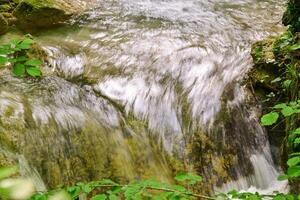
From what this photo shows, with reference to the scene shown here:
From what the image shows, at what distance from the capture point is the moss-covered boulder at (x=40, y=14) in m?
6.91

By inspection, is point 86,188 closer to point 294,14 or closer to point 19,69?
point 19,69

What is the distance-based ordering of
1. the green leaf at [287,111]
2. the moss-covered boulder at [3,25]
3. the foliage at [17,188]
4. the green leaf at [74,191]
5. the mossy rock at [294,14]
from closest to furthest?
the foliage at [17,188] → the green leaf at [74,191] → the green leaf at [287,111] → the mossy rock at [294,14] → the moss-covered boulder at [3,25]

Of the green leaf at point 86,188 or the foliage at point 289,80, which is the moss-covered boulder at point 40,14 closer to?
the foliage at point 289,80

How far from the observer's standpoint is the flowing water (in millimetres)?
3598

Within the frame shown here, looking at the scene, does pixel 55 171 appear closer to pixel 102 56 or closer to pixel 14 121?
pixel 14 121

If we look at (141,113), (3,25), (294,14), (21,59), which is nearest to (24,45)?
(21,59)

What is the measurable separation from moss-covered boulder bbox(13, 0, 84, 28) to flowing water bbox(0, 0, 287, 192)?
0.80 m

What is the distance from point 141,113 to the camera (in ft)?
14.5

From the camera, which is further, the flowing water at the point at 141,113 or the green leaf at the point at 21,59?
the flowing water at the point at 141,113

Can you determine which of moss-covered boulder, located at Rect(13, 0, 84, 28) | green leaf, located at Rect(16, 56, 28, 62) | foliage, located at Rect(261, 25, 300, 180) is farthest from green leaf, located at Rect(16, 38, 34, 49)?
moss-covered boulder, located at Rect(13, 0, 84, 28)

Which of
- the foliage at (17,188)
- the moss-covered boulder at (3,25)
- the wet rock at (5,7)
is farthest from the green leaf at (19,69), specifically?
the wet rock at (5,7)

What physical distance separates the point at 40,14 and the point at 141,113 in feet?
11.5

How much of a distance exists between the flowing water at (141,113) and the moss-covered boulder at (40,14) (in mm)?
797

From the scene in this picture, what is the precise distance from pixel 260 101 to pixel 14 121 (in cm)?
250
